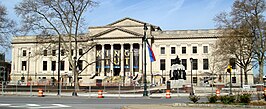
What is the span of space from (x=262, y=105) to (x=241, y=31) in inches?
1354

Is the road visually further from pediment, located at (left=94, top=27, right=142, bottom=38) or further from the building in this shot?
pediment, located at (left=94, top=27, right=142, bottom=38)

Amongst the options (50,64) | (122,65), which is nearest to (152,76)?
(122,65)

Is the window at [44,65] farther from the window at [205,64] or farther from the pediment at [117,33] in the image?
the window at [205,64]

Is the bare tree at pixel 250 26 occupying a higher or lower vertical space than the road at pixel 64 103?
higher

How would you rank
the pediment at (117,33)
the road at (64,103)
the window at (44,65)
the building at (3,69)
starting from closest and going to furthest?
the road at (64,103) < the building at (3,69) < the pediment at (117,33) < the window at (44,65)

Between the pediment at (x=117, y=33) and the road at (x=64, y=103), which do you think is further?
the pediment at (x=117, y=33)

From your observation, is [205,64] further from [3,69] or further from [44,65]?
[3,69]

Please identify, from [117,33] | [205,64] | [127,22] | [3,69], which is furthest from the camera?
[127,22]

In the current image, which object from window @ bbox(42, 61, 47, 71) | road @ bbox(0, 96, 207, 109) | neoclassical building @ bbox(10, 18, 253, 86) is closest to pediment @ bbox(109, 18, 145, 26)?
neoclassical building @ bbox(10, 18, 253, 86)

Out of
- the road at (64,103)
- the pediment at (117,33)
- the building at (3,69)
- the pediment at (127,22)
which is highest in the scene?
the pediment at (127,22)

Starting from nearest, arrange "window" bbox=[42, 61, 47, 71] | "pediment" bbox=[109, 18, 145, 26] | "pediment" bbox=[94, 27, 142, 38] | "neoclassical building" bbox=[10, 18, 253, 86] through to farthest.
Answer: "neoclassical building" bbox=[10, 18, 253, 86] < "pediment" bbox=[94, 27, 142, 38] < "pediment" bbox=[109, 18, 145, 26] < "window" bbox=[42, 61, 47, 71]

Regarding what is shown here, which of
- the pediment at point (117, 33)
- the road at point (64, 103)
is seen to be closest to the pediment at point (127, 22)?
the pediment at point (117, 33)

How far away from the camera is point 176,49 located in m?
98.2

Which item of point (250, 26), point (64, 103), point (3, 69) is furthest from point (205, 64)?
point (64, 103)
